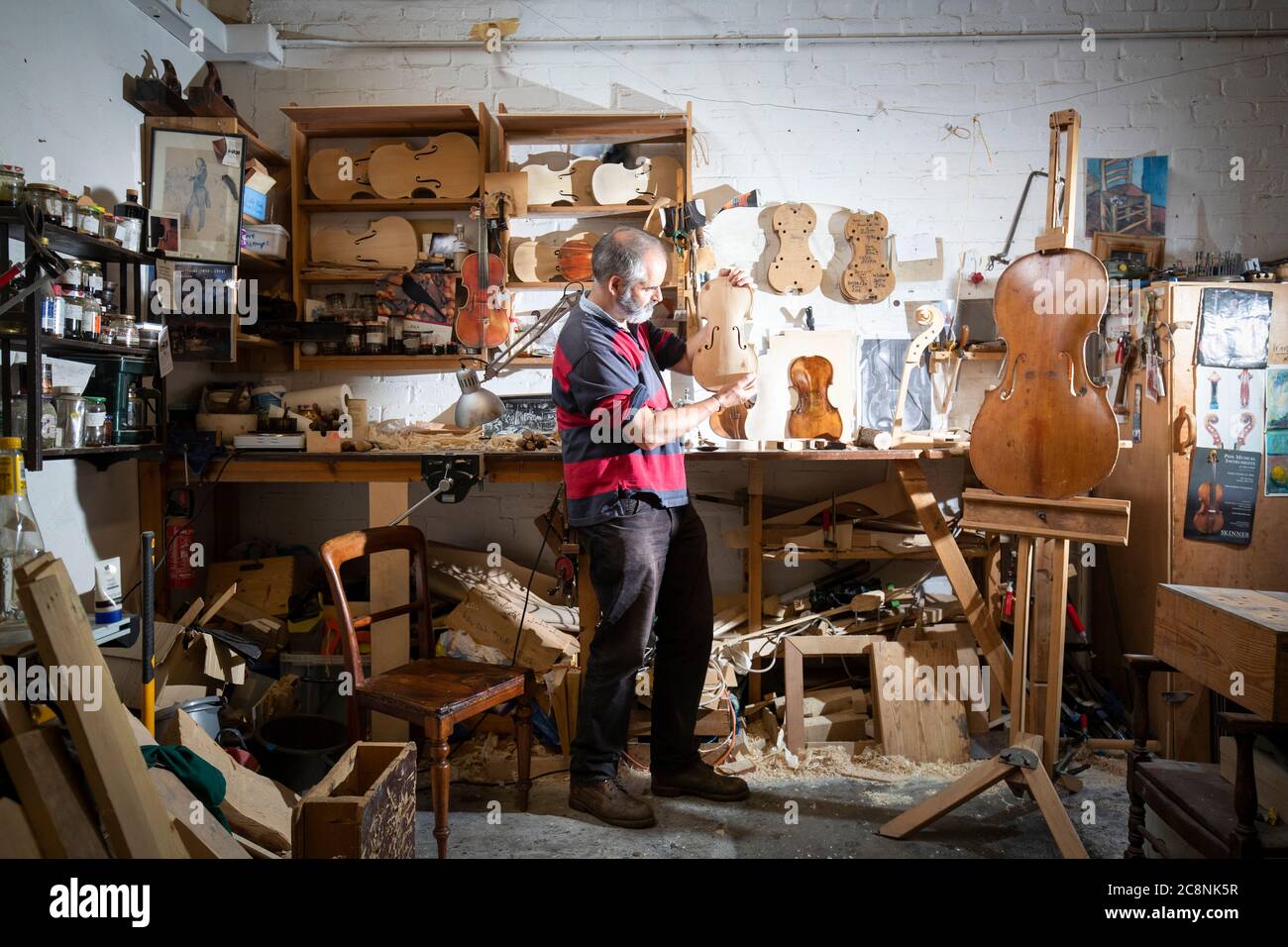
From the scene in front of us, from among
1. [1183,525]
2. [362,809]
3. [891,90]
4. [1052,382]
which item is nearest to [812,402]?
[1052,382]

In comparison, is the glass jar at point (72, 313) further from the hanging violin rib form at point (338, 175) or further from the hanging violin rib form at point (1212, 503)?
the hanging violin rib form at point (1212, 503)

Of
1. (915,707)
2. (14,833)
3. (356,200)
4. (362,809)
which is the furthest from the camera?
(356,200)

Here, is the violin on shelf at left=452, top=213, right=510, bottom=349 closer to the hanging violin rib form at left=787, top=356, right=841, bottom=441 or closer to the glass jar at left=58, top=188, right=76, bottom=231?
the hanging violin rib form at left=787, top=356, right=841, bottom=441

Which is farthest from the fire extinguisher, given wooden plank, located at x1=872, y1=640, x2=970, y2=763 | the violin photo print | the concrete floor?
wooden plank, located at x1=872, y1=640, x2=970, y2=763

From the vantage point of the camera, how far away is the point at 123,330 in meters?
2.87

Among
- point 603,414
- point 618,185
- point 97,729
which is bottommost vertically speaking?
point 97,729

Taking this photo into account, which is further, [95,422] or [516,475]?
[516,475]

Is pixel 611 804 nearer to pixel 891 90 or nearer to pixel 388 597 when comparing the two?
pixel 388 597

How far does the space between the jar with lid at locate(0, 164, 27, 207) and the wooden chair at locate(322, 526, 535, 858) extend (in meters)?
1.38

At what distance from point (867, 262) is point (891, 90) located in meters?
0.81

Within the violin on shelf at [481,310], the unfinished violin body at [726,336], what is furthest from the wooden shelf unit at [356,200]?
the unfinished violin body at [726,336]

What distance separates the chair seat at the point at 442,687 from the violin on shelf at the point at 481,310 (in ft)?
4.89

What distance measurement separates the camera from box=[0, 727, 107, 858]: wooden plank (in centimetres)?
136
